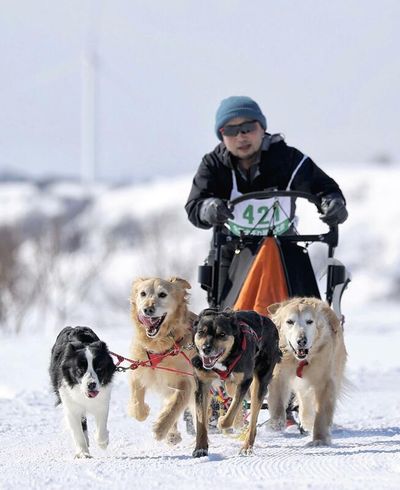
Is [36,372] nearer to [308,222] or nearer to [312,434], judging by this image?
[312,434]

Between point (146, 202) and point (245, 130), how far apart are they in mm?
42680

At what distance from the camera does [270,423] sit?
5477 millimetres

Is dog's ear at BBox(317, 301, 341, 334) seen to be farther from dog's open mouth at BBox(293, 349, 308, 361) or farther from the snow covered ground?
the snow covered ground

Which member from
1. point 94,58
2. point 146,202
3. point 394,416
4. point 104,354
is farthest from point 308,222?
point 104,354

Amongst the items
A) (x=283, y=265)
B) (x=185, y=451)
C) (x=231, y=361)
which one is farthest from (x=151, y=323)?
(x=231, y=361)

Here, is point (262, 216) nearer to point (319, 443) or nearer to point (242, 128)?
point (242, 128)

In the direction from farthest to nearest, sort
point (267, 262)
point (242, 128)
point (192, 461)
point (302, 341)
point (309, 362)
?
1. point (242, 128)
2. point (267, 262)
3. point (309, 362)
4. point (302, 341)
5. point (192, 461)

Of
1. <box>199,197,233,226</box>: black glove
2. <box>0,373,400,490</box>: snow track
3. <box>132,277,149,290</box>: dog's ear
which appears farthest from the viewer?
<box>199,197,233,226</box>: black glove

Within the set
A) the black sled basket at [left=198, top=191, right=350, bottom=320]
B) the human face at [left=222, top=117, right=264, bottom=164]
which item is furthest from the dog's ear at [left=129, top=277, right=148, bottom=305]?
the human face at [left=222, top=117, right=264, bottom=164]

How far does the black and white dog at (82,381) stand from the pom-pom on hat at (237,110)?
186 cm

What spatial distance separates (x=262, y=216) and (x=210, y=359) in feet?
6.13

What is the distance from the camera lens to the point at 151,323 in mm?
5480

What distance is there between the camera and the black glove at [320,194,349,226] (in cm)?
585

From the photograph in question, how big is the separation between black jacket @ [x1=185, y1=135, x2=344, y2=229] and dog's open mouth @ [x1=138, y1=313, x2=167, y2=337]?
0.91m
